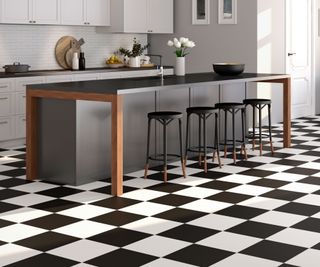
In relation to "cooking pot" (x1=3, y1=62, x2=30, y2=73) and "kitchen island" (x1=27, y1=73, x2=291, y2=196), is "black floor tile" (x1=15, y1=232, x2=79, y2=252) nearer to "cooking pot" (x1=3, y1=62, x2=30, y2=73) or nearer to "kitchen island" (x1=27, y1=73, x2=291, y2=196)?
"kitchen island" (x1=27, y1=73, x2=291, y2=196)

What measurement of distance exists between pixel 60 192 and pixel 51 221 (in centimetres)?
92

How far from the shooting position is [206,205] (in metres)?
5.06

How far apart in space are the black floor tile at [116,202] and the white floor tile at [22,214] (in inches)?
18.3

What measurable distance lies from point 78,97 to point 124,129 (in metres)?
0.85

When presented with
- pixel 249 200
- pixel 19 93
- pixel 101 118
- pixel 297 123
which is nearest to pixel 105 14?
pixel 19 93

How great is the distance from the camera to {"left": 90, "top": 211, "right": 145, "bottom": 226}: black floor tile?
457cm

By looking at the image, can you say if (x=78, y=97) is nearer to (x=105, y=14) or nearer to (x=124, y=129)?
(x=124, y=129)

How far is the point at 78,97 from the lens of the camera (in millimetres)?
5598

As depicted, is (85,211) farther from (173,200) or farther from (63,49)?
(63,49)

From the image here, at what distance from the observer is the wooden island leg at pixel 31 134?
19.7 feet

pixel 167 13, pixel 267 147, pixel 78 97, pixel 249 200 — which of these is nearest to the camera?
pixel 249 200

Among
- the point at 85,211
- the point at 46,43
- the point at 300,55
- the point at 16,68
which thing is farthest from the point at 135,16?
the point at 85,211

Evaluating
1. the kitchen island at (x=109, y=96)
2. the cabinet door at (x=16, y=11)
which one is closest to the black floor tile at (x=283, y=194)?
the kitchen island at (x=109, y=96)

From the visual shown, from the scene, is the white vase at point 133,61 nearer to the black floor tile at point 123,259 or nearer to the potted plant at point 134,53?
the potted plant at point 134,53
